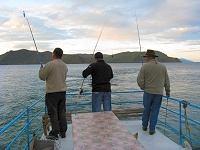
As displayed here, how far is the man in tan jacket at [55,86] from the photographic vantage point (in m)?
4.18

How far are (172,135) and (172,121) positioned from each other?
2735 millimetres

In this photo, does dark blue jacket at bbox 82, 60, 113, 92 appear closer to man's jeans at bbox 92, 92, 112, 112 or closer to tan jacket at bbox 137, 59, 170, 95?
man's jeans at bbox 92, 92, 112, 112

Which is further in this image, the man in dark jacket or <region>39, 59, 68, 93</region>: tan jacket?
the man in dark jacket

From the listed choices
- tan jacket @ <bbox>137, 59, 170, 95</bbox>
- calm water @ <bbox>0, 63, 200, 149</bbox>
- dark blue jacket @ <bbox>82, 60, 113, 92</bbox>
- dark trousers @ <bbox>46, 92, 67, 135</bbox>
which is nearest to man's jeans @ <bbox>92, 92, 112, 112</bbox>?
dark blue jacket @ <bbox>82, 60, 113, 92</bbox>

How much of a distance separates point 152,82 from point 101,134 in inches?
82.7

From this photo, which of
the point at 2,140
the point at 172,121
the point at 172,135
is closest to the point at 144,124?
the point at 172,135

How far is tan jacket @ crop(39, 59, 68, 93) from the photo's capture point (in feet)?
13.6

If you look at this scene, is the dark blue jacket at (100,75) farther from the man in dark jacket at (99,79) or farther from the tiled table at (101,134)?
the tiled table at (101,134)

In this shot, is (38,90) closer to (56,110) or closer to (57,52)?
(56,110)

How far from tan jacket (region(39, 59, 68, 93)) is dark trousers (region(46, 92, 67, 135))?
13cm

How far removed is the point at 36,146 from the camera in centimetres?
356

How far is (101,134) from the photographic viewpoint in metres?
3.07

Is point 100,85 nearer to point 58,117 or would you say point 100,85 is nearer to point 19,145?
point 58,117

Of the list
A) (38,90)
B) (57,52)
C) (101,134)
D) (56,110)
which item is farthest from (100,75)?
(38,90)
